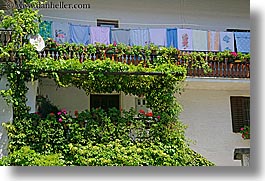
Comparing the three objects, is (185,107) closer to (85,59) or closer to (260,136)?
(85,59)

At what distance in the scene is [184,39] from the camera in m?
14.9

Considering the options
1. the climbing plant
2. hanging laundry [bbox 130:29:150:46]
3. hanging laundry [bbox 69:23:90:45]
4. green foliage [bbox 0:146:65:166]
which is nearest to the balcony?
the climbing plant

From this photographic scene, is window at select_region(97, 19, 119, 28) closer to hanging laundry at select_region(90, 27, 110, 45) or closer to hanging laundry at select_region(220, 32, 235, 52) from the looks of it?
hanging laundry at select_region(90, 27, 110, 45)

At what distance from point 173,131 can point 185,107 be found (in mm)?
2848

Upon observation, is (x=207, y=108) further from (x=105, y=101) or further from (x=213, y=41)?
(x=105, y=101)

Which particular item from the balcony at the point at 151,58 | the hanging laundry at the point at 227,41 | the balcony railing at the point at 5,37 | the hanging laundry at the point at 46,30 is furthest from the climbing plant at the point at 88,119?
the hanging laundry at the point at 227,41

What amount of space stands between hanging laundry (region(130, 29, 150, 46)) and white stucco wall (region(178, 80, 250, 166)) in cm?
191

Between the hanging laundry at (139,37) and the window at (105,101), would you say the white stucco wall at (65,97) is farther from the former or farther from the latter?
the hanging laundry at (139,37)

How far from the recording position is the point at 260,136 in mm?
8727

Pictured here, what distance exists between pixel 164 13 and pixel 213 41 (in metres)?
2.04

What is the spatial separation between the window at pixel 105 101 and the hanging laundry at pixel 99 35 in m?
1.75

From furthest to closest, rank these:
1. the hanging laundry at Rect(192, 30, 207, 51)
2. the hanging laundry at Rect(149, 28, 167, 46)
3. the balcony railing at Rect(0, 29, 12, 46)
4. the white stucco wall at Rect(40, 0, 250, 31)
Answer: the white stucco wall at Rect(40, 0, 250, 31) → the hanging laundry at Rect(192, 30, 207, 51) → the hanging laundry at Rect(149, 28, 167, 46) → the balcony railing at Rect(0, 29, 12, 46)

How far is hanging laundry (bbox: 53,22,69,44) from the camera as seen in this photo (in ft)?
46.9

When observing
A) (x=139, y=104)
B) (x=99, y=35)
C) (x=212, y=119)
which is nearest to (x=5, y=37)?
(x=99, y=35)
